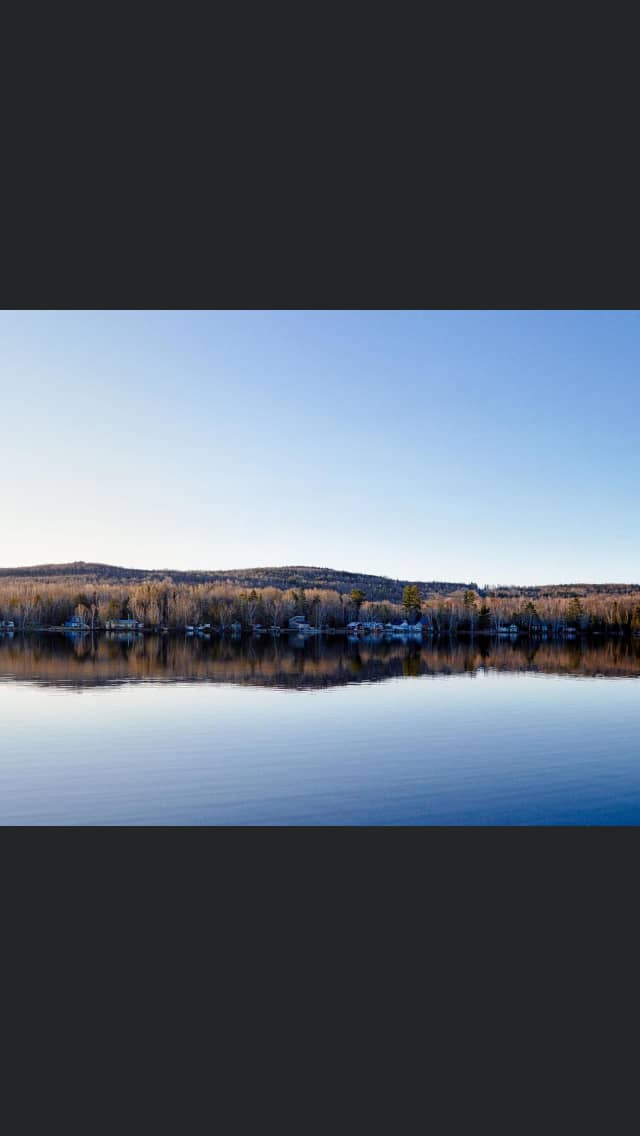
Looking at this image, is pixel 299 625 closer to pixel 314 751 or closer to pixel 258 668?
pixel 258 668

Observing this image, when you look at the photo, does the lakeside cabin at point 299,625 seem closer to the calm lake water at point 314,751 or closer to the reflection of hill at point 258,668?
the reflection of hill at point 258,668

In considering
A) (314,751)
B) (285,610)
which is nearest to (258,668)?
(314,751)

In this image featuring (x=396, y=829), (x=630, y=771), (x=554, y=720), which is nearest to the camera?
(x=396, y=829)

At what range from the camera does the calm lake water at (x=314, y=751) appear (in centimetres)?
931

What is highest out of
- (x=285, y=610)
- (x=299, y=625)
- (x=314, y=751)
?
(x=285, y=610)

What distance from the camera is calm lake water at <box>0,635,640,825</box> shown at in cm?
931

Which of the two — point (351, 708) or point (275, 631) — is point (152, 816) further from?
point (275, 631)

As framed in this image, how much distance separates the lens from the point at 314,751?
13.3 m

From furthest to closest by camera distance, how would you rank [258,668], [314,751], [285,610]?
1. [285,610]
2. [258,668]
3. [314,751]

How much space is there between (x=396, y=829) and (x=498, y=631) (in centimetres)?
9105

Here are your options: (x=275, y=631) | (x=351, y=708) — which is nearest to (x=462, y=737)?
(x=351, y=708)

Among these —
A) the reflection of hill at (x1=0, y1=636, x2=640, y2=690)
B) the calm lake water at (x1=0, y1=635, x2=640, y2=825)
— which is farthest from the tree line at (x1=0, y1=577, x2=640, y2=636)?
the calm lake water at (x1=0, y1=635, x2=640, y2=825)

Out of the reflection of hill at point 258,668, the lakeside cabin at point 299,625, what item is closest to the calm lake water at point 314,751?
the reflection of hill at point 258,668

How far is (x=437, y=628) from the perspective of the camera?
9794 cm
